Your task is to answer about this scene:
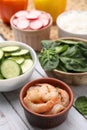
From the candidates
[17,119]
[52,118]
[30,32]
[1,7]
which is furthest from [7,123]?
[1,7]

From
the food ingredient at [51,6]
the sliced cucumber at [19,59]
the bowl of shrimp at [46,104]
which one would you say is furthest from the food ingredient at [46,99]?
the food ingredient at [51,6]

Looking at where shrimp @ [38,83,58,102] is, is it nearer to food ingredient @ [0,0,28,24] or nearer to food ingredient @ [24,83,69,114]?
food ingredient @ [24,83,69,114]

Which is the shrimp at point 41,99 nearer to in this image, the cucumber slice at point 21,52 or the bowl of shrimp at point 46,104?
the bowl of shrimp at point 46,104

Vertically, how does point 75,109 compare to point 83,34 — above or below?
below

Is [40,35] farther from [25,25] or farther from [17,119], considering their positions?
[17,119]

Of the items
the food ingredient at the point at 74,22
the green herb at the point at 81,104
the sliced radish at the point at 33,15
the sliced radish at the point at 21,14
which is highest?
the sliced radish at the point at 33,15

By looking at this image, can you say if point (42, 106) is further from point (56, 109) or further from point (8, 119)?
point (8, 119)
